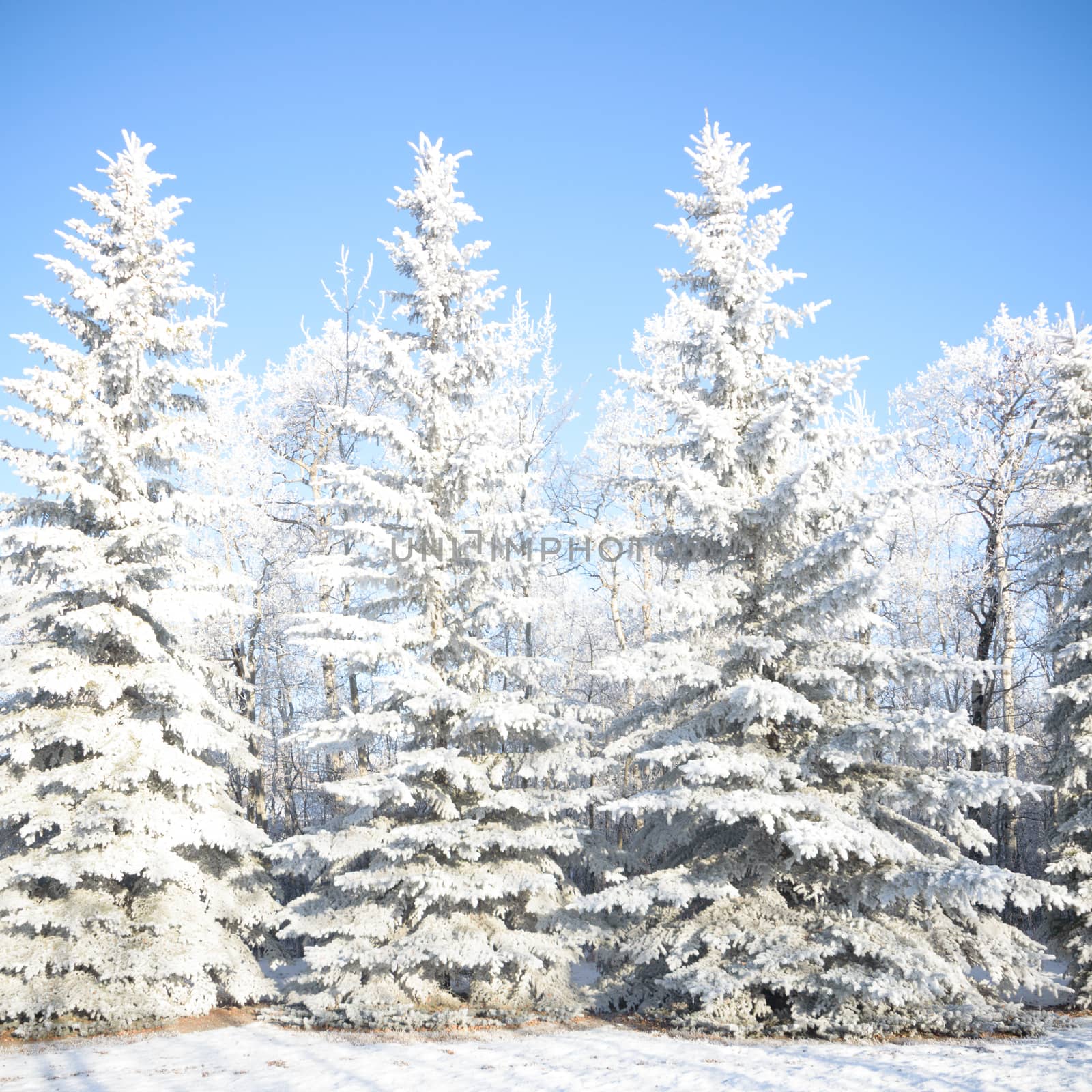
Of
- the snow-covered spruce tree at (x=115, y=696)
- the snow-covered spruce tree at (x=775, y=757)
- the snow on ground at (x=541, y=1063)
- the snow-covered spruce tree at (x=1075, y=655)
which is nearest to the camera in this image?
the snow on ground at (x=541, y=1063)

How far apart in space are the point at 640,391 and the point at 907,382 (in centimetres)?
1554

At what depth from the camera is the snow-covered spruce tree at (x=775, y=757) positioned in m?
9.17

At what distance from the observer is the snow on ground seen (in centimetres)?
768

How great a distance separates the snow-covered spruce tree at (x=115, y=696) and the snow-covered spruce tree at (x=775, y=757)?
5477mm

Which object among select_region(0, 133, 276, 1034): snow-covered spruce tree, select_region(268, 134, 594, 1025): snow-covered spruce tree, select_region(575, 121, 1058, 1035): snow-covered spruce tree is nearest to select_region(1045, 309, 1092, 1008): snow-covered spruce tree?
select_region(575, 121, 1058, 1035): snow-covered spruce tree

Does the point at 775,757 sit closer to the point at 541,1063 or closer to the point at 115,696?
the point at 541,1063

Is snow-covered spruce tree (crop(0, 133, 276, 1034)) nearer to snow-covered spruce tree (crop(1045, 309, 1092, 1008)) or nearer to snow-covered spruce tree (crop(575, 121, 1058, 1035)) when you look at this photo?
snow-covered spruce tree (crop(575, 121, 1058, 1035))

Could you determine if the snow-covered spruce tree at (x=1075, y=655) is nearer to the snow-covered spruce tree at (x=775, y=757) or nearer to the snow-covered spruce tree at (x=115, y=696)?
the snow-covered spruce tree at (x=775, y=757)

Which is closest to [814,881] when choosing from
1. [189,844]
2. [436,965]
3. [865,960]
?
[865,960]

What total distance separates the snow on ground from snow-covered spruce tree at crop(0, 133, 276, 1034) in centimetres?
103

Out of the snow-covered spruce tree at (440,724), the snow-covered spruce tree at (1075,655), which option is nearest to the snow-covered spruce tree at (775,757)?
the snow-covered spruce tree at (440,724)

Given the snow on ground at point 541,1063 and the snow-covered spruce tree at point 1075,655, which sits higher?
the snow-covered spruce tree at point 1075,655

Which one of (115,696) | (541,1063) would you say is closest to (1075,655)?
(541,1063)

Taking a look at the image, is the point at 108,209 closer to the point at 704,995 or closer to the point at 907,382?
the point at 704,995
